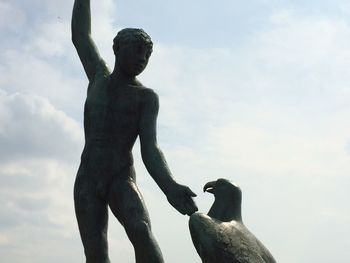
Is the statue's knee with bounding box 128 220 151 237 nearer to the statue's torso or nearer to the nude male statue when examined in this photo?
the nude male statue

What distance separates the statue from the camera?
6.45 meters

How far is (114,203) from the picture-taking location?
301 inches

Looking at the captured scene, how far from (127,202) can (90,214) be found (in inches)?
18.2

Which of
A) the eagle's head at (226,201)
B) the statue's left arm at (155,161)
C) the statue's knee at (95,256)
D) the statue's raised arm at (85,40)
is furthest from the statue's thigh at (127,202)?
the statue's raised arm at (85,40)

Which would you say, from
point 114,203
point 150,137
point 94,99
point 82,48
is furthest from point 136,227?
point 82,48

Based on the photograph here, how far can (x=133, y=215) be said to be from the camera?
289 inches

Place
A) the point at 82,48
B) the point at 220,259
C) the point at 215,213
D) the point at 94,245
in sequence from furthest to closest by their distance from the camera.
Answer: the point at 82,48
the point at 94,245
the point at 215,213
the point at 220,259

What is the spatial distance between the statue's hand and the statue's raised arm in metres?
1.93

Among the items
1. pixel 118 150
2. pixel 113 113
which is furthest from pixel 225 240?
pixel 113 113

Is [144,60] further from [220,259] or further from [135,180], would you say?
[220,259]

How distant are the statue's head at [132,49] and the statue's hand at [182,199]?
60.5 inches

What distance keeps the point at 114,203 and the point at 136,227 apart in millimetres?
507

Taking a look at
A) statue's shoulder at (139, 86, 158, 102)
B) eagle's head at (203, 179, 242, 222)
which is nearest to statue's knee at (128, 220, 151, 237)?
eagle's head at (203, 179, 242, 222)

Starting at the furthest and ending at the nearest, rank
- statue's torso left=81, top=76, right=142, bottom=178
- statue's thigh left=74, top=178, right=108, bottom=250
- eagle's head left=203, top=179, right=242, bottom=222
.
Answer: statue's torso left=81, top=76, right=142, bottom=178
statue's thigh left=74, top=178, right=108, bottom=250
eagle's head left=203, top=179, right=242, bottom=222
